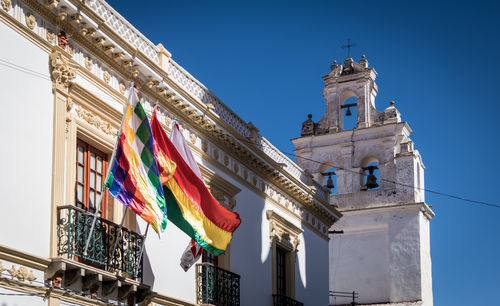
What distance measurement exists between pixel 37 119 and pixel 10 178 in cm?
113

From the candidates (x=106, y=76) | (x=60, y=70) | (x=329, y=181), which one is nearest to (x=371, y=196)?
(x=329, y=181)

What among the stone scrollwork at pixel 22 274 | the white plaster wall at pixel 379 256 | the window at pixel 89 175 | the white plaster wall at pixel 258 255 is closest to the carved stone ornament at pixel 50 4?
the window at pixel 89 175

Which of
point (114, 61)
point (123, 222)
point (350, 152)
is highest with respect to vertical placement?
point (350, 152)

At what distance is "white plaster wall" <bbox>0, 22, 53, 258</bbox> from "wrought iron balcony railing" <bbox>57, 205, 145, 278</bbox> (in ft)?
0.93

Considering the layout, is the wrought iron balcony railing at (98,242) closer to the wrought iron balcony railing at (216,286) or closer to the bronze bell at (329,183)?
the wrought iron balcony railing at (216,286)

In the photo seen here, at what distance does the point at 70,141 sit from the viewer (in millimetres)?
13281

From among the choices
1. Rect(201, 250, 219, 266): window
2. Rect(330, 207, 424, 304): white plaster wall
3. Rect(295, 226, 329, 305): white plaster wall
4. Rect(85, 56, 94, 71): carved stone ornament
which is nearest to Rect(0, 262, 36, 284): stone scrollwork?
Rect(85, 56, 94, 71): carved stone ornament

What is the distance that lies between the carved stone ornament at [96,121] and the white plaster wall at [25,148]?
2.90ft

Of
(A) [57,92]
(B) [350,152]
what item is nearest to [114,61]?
(A) [57,92]

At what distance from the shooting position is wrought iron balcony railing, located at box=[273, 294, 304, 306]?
2051 cm

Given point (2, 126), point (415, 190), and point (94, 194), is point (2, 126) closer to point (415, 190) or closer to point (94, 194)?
point (94, 194)

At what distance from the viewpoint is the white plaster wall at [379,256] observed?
30344 mm

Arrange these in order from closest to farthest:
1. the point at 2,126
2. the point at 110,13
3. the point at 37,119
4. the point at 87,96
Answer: the point at 2,126 < the point at 37,119 < the point at 87,96 < the point at 110,13

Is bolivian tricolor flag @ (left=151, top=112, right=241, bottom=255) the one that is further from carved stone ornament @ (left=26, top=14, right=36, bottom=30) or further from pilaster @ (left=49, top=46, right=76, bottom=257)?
carved stone ornament @ (left=26, top=14, right=36, bottom=30)
